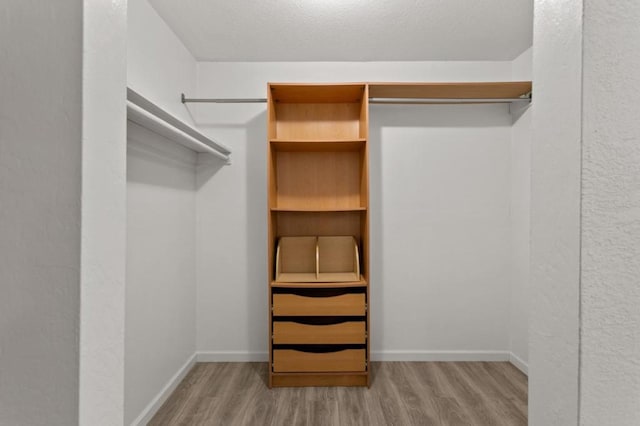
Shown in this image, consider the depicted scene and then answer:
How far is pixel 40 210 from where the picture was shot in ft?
2.17

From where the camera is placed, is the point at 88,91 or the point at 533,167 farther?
the point at 533,167

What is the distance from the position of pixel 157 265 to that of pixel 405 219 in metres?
1.96

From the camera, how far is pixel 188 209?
117 inches

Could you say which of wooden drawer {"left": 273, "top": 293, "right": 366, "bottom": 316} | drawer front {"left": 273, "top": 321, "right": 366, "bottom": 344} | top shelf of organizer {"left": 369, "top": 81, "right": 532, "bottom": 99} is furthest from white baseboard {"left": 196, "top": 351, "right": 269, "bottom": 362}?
top shelf of organizer {"left": 369, "top": 81, "right": 532, "bottom": 99}

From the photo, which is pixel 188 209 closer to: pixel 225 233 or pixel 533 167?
pixel 225 233

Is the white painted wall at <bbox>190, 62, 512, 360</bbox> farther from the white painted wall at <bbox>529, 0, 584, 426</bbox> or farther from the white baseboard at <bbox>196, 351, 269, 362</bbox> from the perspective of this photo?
the white painted wall at <bbox>529, 0, 584, 426</bbox>

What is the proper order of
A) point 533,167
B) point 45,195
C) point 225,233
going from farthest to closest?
point 225,233 < point 533,167 < point 45,195

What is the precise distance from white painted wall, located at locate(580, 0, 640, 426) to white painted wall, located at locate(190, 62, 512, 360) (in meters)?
2.48

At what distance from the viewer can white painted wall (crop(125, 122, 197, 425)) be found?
2.06m

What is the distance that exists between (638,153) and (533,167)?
0.61 feet

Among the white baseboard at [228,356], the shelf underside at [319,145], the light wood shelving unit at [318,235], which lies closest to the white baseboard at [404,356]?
the white baseboard at [228,356]

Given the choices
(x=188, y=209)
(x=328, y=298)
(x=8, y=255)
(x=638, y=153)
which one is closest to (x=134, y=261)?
(x=188, y=209)

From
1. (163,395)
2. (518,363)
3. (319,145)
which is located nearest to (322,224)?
(319,145)

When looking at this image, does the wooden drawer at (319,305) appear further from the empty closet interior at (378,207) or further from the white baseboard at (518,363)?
the white baseboard at (518,363)
